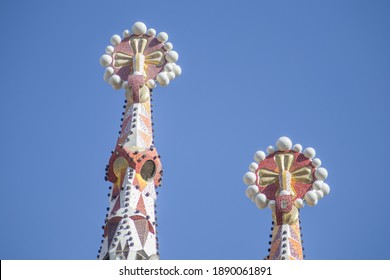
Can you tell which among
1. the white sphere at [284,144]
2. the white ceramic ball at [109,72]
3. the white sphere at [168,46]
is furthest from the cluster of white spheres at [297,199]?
the white ceramic ball at [109,72]

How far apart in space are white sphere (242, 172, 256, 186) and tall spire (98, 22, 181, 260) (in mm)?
1641

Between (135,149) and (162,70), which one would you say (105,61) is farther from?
(135,149)

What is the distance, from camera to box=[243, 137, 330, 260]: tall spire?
20750 millimetres

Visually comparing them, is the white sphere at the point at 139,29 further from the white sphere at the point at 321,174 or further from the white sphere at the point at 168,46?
the white sphere at the point at 321,174

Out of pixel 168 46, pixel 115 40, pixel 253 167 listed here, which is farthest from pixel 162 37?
pixel 253 167

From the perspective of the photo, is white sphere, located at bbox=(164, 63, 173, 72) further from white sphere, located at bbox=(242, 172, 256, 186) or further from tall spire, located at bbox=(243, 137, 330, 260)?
white sphere, located at bbox=(242, 172, 256, 186)

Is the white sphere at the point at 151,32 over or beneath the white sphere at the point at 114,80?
over

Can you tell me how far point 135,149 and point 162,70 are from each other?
1.86 meters

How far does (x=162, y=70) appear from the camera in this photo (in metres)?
21.3

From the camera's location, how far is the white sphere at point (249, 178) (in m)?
21.1

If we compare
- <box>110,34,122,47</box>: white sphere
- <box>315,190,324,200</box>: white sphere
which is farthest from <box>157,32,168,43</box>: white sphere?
<box>315,190,324,200</box>: white sphere
